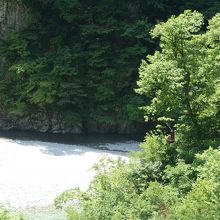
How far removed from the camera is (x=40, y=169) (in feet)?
58.9

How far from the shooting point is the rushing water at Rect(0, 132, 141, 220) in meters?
15.6

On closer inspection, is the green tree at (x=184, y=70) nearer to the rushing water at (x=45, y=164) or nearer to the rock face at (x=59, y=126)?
the rushing water at (x=45, y=164)

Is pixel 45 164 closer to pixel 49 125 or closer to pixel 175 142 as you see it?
pixel 175 142

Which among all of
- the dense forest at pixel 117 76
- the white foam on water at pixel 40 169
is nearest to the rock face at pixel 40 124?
the dense forest at pixel 117 76

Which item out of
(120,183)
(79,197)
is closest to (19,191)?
(79,197)

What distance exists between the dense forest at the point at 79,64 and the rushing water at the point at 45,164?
1.35m

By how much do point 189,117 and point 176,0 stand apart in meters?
12.7

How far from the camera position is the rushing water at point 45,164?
1563cm

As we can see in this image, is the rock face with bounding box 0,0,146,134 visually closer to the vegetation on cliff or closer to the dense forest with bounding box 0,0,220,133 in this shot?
the dense forest with bounding box 0,0,220,133

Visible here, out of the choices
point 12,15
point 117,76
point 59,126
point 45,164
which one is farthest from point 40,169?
point 12,15

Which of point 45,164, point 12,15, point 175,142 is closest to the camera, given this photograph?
point 175,142

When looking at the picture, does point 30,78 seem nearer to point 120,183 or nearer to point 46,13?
point 46,13

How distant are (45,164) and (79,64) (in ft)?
24.9

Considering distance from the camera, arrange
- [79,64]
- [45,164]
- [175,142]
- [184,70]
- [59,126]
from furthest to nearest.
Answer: [79,64] < [59,126] < [45,164] < [175,142] < [184,70]
